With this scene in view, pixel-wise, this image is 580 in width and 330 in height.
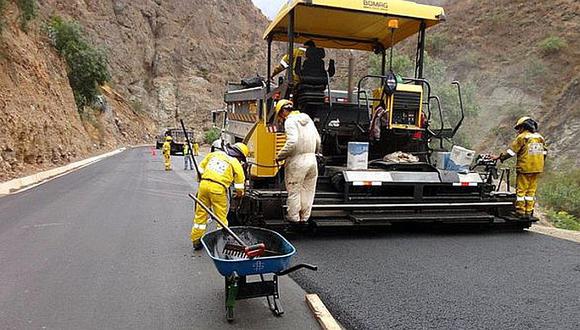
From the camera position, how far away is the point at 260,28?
2403 inches

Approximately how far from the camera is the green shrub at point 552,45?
29.0 m

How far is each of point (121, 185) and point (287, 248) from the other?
946 cm

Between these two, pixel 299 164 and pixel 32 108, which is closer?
pixel 299 164

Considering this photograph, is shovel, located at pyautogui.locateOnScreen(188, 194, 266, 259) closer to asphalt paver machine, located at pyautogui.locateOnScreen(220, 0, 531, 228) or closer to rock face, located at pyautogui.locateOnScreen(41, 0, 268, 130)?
asphalt paver machine, located at pyautogui.locateOnScreen(220, 0, 531, 228)

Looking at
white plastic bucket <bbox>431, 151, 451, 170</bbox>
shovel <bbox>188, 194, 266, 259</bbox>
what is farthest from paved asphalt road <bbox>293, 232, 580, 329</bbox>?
white plastic bucket <bbox>431, 151, 451, 170</bbox>

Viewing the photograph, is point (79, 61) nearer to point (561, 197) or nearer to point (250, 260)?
point (561, 197)

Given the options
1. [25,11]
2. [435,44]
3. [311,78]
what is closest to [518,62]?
[435,44]

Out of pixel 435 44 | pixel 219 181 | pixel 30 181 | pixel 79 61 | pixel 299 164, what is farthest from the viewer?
pixel 435 44

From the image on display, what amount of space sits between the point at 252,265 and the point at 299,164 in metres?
2.49

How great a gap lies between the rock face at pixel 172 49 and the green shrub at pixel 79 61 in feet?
46.3

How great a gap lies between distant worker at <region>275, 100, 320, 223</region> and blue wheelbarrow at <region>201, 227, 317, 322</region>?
5.12 ft

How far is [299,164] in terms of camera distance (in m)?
5.83

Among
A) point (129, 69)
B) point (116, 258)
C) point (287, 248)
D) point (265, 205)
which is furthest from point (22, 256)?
point (129, 69)

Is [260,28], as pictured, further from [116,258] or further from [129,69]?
[116,258]
